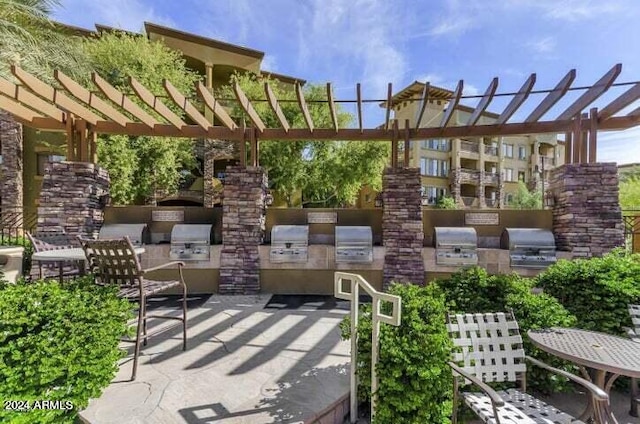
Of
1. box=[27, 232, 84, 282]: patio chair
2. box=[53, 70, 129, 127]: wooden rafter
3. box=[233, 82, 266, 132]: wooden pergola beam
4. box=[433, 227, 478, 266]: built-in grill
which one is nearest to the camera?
box=[27, 232, 84, 282]: patio chair

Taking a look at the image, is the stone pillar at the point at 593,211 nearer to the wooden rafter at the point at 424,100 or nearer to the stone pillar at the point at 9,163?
the wooden rafter at the point at 424,100

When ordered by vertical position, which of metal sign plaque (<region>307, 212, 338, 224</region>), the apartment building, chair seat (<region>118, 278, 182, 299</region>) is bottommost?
chair seat (<region>118, 278, 182, 299</region>)

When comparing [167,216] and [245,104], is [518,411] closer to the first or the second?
[245,104]

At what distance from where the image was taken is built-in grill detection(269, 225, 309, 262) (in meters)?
5.08

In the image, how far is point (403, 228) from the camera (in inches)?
203

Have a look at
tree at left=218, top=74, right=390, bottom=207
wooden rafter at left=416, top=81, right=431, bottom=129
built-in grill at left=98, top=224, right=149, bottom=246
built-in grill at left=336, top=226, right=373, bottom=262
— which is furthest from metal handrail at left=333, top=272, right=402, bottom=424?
tree at left=218, top=74, right=390, bottom=207

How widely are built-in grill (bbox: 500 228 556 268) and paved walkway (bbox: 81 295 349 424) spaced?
3129 millimetres

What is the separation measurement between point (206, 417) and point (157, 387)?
569 mm

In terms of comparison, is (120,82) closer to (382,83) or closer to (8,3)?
(8,3)

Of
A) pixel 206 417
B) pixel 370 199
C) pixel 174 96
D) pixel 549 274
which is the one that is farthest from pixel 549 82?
pixel 370 199

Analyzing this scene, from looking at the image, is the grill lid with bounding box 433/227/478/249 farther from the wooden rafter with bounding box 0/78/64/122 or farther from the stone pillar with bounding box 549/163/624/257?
the wooden rafter with bounding box 0/78/64/122

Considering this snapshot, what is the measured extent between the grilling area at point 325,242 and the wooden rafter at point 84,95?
1.64m

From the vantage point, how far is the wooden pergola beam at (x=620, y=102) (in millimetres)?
3930

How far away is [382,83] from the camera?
454 cm
